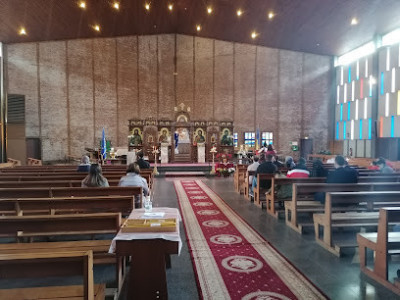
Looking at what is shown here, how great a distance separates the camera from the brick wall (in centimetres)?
1619

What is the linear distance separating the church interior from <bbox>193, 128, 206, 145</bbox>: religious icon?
11 cm

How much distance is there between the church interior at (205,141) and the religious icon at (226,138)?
8cm

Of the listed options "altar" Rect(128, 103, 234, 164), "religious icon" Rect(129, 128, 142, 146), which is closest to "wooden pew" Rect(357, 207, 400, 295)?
"altar" Rect(128, 103, 234, 164)

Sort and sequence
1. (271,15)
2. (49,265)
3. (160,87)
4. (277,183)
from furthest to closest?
(160,87), (271,15), (277,183), (49,265)

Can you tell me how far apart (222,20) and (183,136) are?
6.18 m

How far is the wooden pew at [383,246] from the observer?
9.05 ft

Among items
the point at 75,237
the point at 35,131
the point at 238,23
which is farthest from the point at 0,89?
the point at 75,237

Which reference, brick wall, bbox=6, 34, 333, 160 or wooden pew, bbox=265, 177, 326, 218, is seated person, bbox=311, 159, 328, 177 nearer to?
wooden pew, bbox=265, 177, 326, 218

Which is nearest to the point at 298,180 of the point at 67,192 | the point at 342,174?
the point at 342,174

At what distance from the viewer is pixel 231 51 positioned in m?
18.0

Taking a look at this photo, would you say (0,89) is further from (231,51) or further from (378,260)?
(378,260)

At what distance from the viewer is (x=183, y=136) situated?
55.7ft

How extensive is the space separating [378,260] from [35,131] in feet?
54.9

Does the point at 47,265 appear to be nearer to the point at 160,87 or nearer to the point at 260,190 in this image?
the point at 260,190
